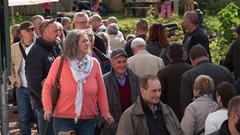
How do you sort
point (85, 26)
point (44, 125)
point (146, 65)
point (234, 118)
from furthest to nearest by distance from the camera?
point (85, 26)
point (146, 65)
point (44, 125)
point (234, 118)

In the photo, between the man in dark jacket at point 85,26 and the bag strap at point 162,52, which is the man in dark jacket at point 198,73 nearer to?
the bag strap at point 162,52

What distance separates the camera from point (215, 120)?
7387 millimetres

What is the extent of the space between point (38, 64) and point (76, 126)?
1.09m


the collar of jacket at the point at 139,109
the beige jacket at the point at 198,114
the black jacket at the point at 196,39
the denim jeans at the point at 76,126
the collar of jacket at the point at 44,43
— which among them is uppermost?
the collar of jacket at the point at 44,43

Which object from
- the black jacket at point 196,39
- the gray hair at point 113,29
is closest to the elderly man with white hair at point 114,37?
the gray hair at point 113,29

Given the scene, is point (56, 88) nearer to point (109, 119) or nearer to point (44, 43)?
point (109, 119)

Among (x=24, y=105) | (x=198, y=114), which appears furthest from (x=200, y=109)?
(x=24, y=105)

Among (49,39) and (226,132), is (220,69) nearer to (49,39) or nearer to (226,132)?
(49,39)

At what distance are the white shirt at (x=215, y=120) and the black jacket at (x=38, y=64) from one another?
2450 millimetres

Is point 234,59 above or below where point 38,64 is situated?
below

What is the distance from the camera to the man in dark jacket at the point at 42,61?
8.92 m

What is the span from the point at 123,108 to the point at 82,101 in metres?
0.77

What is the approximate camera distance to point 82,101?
818cm

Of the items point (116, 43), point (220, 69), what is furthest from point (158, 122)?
point (116, 43)
